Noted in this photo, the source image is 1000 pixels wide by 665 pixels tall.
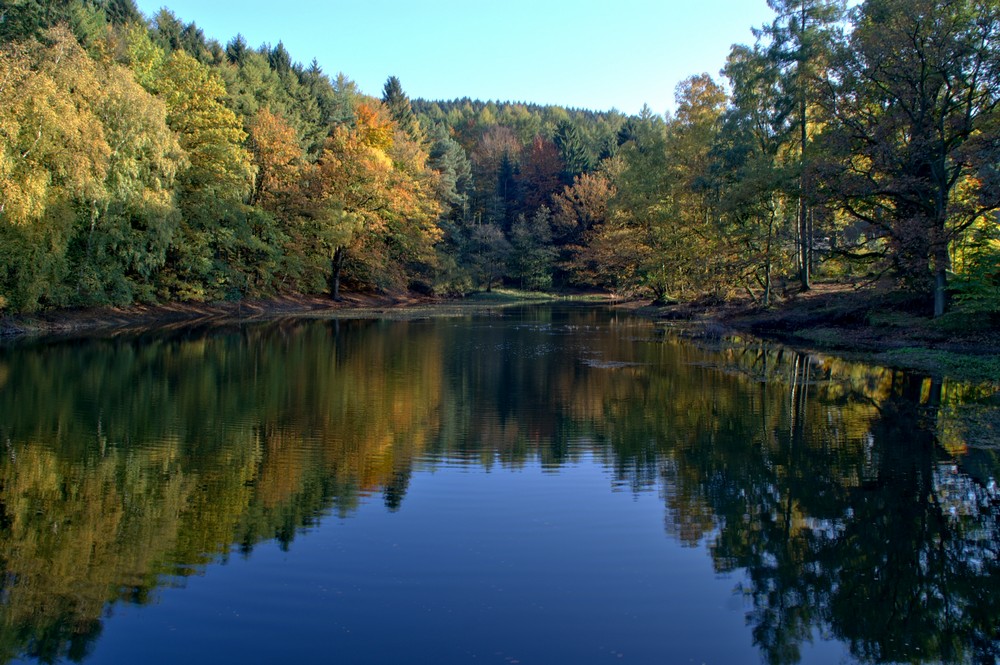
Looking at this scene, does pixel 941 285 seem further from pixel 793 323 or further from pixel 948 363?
pixel 793 323

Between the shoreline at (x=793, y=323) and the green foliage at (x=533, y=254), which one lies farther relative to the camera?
the green foliage at (x=533, y=254)

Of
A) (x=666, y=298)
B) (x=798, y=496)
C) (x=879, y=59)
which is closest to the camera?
(x=798, y=496)

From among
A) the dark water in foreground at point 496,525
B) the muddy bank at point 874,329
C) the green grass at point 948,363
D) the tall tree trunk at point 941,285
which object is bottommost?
the dark water in foreground at point 496,525

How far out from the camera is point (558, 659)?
564 cm

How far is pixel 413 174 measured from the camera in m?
67.3

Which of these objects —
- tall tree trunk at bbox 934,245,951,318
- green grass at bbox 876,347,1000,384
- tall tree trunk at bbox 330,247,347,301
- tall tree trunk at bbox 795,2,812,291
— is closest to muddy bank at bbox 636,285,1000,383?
green grass at bbox 876,347,1000,384

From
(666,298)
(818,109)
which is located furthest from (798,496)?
(666,298)

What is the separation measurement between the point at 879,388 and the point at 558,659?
15.5m

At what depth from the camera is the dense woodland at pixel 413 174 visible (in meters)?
26.0

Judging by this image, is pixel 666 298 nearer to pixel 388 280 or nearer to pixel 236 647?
pixel 388 280

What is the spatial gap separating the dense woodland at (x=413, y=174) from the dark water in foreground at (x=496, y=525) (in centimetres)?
1239

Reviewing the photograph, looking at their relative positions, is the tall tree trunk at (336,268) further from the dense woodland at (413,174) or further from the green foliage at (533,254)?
the green foliage at (533,254)

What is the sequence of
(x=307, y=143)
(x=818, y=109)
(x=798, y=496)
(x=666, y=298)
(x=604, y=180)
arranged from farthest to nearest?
1. (x=604, y=180)
2. (x=307, y=143)
3. (x=666, y=298)
4. (x=818, y=109)
5. (x=798, y=496)

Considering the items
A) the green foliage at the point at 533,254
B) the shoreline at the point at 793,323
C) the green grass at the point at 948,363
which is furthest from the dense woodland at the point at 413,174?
the green foliage at the point at 533,254
